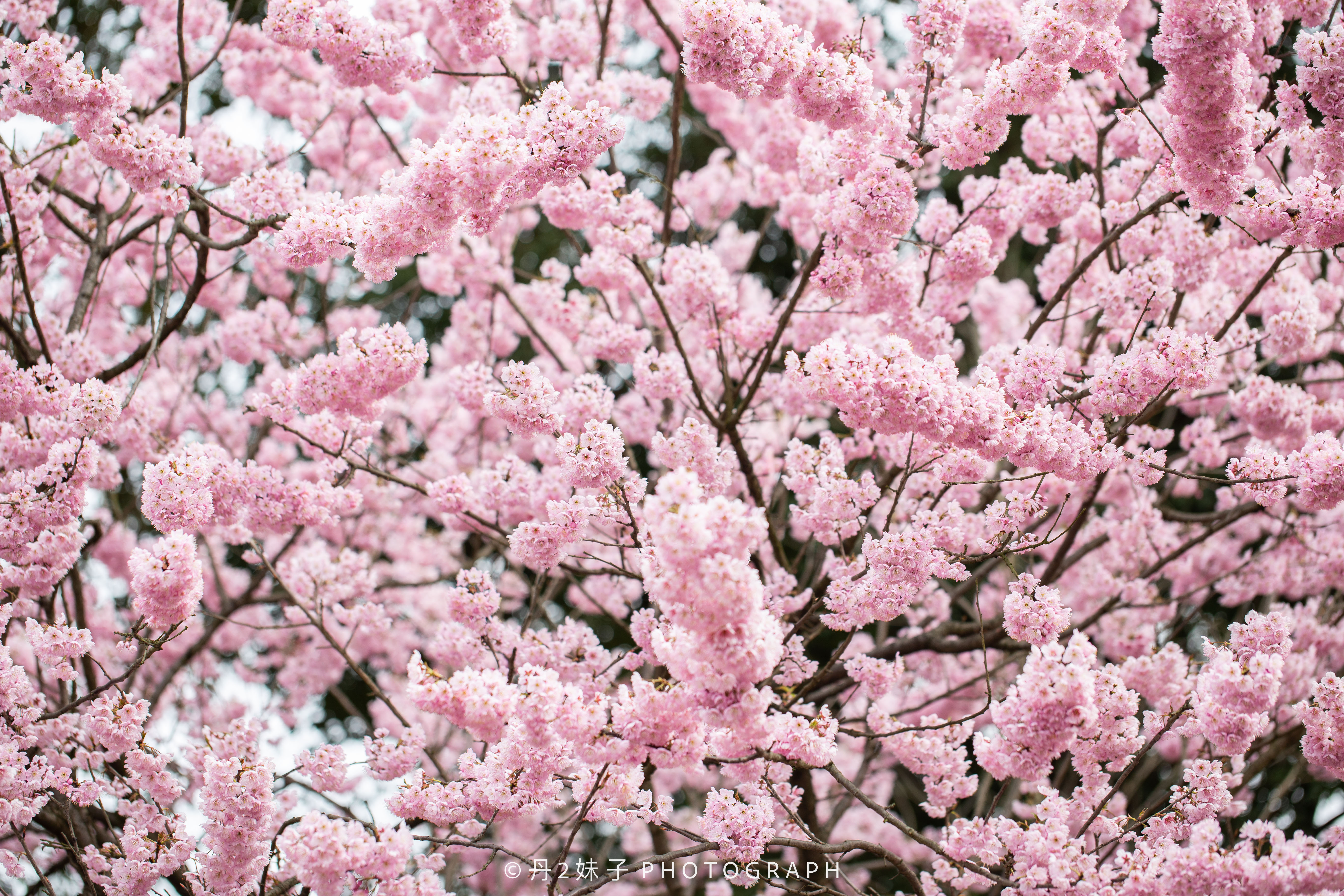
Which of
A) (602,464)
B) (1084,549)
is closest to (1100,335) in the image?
(1084,549)

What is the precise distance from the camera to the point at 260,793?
3387mm

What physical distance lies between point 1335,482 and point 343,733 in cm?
917

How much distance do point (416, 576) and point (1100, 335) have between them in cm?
507

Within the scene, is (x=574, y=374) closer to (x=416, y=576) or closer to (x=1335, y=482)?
(x=416, y=576)

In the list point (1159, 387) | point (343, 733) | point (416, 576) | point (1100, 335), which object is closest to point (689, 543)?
point (1159, 387)

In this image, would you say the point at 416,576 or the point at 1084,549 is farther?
the point at 416,576

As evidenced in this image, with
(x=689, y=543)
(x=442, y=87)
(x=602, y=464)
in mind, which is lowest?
(x=689, y=543)

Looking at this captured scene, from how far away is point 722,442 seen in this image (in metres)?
5.27

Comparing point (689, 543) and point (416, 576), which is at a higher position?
point (416, 576)

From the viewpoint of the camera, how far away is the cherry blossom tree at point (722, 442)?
3.24 m

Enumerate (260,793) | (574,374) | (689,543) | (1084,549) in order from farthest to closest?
(574,374) < (1084,549) < (260,793) < (689,543)

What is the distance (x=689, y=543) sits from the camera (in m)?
2.49

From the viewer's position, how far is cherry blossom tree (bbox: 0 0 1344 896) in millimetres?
3238

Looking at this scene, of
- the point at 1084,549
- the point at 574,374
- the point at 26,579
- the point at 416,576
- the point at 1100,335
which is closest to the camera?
the point at 26,579
